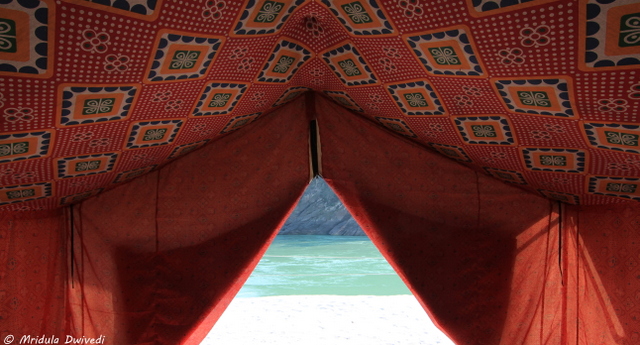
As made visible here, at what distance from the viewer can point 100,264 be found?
2666 mm

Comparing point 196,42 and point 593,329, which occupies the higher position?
point 196,42

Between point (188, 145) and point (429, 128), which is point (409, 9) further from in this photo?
point (188, 145)

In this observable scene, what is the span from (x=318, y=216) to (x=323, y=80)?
32.0 feet

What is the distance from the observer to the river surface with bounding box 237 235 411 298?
6529 mm

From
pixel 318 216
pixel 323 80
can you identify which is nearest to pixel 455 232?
pixel 323 80

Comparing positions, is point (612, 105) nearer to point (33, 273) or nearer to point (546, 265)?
point (546, 265)

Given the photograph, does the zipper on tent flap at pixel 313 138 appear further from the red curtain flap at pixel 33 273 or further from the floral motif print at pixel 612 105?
the floral motif print at pixel 612 105

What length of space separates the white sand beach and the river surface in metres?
1.07

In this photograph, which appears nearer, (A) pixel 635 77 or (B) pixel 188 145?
(A) pixel 635 77

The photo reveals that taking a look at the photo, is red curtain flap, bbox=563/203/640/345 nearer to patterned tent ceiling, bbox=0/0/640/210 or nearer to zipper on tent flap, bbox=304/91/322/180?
patterned tent ceiling, bbox=0/0/640/210

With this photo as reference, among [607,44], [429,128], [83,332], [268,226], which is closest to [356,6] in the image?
[607,44]

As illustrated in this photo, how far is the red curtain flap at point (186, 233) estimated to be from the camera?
8.71 ft

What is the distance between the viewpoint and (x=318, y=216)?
12211mm

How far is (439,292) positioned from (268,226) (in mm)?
914
